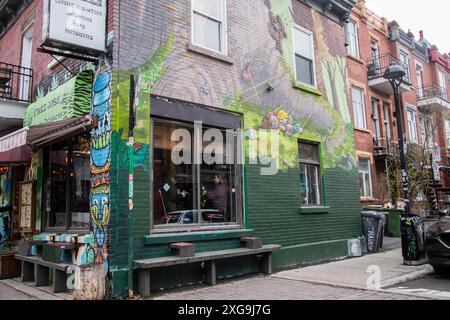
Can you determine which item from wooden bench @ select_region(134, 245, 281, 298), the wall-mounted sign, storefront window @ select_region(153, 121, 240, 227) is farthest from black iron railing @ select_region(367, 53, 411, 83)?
the wall-mounted sign

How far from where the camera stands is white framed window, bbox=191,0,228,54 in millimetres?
8883

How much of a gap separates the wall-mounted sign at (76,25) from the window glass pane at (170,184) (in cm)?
188

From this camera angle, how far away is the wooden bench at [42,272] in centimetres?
717

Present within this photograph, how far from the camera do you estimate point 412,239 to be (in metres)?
9.57

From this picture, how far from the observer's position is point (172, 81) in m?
7.98

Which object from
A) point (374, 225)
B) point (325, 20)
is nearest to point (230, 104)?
point (325, 20)

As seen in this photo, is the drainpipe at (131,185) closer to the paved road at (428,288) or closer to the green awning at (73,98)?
the green awning at (73,98)

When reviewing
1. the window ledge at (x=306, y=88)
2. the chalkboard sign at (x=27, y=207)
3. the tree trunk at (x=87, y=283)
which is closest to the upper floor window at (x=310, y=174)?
the window ledge at (x=306, y=88)

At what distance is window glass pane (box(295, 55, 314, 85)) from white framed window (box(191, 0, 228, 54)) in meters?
2.99

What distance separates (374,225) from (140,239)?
8.12 metres

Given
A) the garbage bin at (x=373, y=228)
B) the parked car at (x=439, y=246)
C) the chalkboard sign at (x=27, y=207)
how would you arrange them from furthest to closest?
1. the garbage bin at (x=373, y=228)
2. the chalkboard sign at (x=27, y=207)
3. the parked car at (x=439, y=246)

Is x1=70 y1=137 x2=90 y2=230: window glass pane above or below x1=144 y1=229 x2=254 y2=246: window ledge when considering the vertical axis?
above

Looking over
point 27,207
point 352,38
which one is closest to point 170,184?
point 27,207

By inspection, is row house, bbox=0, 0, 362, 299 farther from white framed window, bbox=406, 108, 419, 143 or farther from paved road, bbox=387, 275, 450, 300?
white framed window, bbox=406, 108, 419, 143
